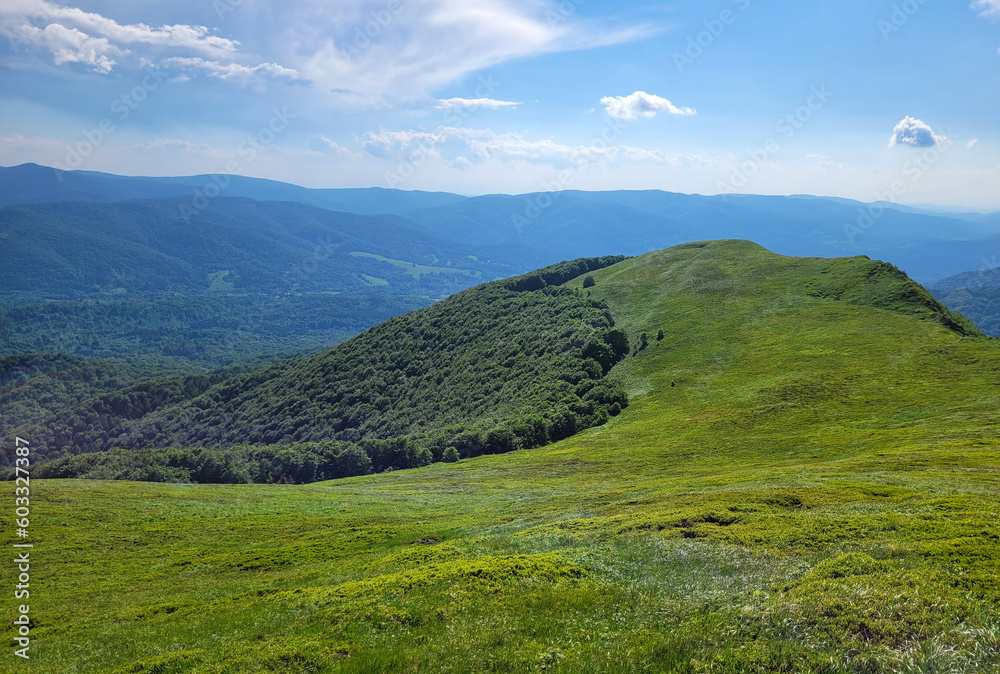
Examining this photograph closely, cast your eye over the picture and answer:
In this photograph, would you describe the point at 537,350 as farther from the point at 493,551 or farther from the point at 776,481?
the point at 493,551

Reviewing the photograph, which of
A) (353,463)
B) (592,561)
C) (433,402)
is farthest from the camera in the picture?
(433,402)

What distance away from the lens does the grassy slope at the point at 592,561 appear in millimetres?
15383

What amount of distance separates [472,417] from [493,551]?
106 m

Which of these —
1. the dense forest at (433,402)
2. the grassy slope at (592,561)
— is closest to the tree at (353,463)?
the dense forest at (433,402)

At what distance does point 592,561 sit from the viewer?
23969mm

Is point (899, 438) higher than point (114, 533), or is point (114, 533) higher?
point (899, 438)

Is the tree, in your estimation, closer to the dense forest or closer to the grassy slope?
the dense forest

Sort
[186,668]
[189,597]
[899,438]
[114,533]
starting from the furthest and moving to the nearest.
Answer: [899,438], [114,533], [189,597], [186,668]

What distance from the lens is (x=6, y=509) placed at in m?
47.4

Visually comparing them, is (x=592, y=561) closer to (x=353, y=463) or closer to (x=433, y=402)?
(x=353, y=463)

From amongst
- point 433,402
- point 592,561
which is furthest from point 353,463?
point 592,561

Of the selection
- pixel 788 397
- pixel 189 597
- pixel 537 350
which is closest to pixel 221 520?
pixel 189 597

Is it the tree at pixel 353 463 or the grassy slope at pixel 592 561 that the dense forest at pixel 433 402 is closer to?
the tree at pixel 353 463

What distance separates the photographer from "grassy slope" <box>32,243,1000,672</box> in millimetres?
15383
